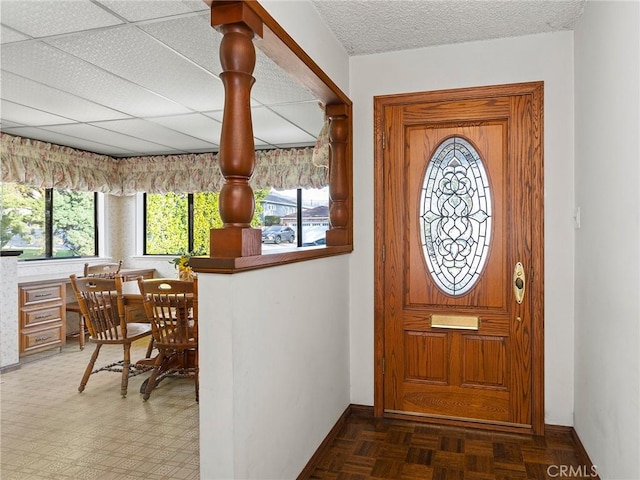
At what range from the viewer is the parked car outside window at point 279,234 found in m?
6.29

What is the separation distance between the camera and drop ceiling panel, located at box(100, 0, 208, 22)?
92.0 inches

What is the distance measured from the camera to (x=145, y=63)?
3.16m

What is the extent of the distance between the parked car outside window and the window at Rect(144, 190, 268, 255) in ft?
1.12

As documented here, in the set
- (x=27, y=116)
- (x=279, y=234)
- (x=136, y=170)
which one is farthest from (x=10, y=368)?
(x=279, y=234)

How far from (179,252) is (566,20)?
5.52m

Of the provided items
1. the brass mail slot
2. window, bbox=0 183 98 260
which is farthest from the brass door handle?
window, bbox=0 183 98 260

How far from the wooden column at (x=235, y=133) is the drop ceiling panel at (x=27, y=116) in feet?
10.6

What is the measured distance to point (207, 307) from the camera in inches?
66.8

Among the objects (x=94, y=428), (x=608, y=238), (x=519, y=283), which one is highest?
(x=608, y=238)

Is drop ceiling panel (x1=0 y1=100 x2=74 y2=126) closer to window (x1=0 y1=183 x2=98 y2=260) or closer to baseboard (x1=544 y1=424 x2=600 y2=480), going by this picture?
window (x1=0 y1=183 x2=98 y2=260)

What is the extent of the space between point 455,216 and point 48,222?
5.17 metres

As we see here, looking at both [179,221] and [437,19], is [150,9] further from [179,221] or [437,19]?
[179,221]

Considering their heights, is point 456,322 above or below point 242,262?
below

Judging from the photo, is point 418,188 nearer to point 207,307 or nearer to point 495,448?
point 495,448
